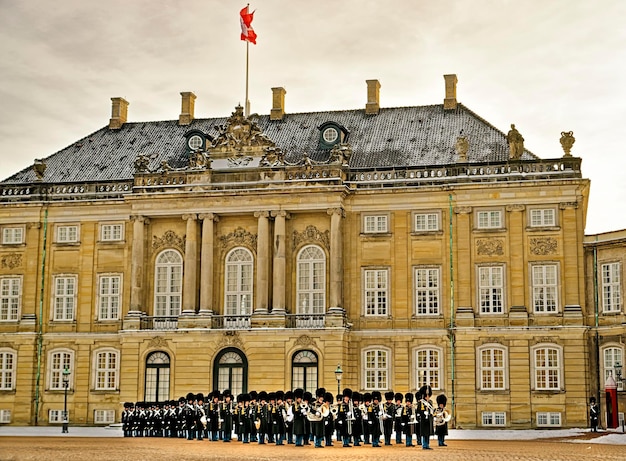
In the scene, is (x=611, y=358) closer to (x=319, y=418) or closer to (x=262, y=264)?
(x=262, y=264)

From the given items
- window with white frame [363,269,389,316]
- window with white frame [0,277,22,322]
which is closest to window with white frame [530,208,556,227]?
window with white frame [363,269,389,316]

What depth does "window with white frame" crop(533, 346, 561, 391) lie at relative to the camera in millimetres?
49094

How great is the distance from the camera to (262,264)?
2053 inches

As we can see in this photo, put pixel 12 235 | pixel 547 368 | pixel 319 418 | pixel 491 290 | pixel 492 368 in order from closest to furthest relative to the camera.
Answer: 1. pixel 319 418
2. pixel 547 368
3. pixel 492 368
4. pixel 491 290
5. pixel 12 235

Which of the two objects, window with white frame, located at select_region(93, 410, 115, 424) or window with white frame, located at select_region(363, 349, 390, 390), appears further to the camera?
window with white frame, located at select_region(93, 410, 115, 424)

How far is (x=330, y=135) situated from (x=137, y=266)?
12.6 m

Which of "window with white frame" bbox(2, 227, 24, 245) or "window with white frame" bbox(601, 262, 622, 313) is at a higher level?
"window with white frame" bbox(2, 227, 24, 245)

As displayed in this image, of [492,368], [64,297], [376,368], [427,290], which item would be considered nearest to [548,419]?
[492,368]

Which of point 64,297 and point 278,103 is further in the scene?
point 278,103

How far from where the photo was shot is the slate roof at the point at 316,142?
5466 cm

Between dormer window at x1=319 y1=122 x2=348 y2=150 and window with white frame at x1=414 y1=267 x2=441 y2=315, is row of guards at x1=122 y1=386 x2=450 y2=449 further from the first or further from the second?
dormer window at x1=319 y1=122 x2=348 y2=150

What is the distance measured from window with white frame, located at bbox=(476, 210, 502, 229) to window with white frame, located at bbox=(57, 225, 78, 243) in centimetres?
2133

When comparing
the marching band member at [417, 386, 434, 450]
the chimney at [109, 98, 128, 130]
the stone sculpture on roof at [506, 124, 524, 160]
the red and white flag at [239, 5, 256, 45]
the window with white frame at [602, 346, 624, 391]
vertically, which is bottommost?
the marching band member at [417, 386, 434, 450]

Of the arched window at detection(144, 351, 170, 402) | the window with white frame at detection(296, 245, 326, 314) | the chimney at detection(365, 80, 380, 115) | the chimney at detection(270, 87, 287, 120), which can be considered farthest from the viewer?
the chimney at detection(270, 87, 287, 120)
